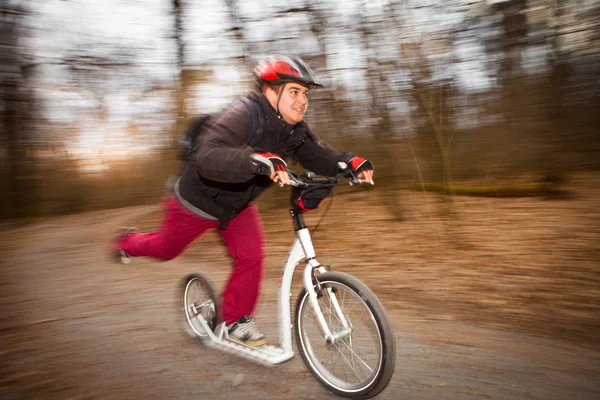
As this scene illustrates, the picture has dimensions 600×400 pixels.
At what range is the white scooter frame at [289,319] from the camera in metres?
3.08

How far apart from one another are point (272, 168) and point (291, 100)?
75cm

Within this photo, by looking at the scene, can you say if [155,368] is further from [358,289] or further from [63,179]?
[63,179]

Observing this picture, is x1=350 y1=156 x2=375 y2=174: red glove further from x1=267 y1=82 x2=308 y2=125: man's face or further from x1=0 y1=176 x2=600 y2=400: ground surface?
x1=0 y1=176 x2=600 y2=400: ground surface

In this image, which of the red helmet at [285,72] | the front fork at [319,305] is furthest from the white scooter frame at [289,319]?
the red helmet at [285,72]

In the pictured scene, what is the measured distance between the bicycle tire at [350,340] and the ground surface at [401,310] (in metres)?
0.15

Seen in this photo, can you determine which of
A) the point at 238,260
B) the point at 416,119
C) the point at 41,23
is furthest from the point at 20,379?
the point at 41,23

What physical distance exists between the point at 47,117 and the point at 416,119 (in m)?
11.6

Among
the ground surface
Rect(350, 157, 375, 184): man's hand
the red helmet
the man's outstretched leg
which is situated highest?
the red helmet

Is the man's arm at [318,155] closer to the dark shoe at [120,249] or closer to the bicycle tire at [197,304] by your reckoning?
the bicycle tire at [197,304]

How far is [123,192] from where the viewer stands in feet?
54.3

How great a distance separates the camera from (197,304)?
4.18 m

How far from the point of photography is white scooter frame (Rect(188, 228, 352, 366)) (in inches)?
121

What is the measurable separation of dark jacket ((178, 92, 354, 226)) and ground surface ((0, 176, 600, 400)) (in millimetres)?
1226

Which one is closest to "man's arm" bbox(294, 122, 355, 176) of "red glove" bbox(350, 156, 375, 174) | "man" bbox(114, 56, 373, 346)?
"man" bbox(114, 56, 373, 346)
